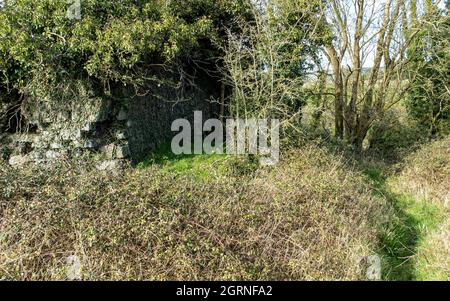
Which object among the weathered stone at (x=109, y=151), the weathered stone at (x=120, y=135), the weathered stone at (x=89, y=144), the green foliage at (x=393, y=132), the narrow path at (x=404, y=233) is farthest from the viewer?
the green foliage at (x=393, y=132)

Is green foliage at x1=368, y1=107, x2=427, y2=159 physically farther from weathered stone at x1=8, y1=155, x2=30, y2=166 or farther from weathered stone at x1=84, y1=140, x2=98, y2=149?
weathered stone at x1=8, y1=155, x2=30, y2=166

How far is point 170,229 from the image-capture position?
15.5 feet

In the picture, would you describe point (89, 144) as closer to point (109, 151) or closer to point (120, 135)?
point (109, 151)

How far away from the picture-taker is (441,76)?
1230 cm

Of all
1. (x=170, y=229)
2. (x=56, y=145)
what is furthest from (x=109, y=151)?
(x=170, y=229)

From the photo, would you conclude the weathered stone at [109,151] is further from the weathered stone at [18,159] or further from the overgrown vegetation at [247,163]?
the weathered stone at [18,159]

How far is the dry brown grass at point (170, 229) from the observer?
14.3ft

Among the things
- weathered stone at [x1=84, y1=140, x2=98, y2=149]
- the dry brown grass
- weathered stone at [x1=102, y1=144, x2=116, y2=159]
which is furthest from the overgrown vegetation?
weathered stone at [x1=84, y1=140, x2=98, y2=149]

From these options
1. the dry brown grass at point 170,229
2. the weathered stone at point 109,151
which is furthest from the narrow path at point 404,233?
the weathered stone at point 109,151

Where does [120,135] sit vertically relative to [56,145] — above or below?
above

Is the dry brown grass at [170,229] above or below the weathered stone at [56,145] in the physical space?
below

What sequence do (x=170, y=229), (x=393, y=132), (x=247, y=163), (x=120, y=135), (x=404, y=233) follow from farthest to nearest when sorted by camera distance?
(x=393, y=132), (x=120, y=135), (x=247, y=163), (x=404, y=233), (x=170, y=229)
